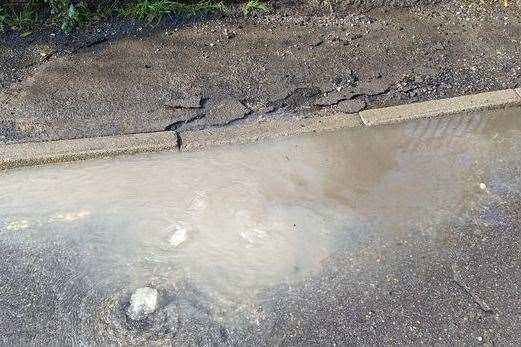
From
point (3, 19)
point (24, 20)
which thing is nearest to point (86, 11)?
point (24, 20)

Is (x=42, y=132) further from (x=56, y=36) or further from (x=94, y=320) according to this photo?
(x=94, y=320)

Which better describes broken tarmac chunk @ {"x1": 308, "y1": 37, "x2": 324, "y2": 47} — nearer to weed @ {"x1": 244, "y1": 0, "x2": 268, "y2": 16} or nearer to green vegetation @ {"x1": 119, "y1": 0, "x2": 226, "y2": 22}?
weed @ {"x1": 244, "y1": 0, "x2": 268, "y2": 16}

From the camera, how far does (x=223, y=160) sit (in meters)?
4.00

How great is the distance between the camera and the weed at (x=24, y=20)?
5.03 m

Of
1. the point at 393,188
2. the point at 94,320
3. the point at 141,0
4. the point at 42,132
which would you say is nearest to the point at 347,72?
the point at 393,188

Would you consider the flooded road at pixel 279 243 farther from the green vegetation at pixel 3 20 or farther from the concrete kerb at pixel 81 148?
the green vegetation at pixel 3 20

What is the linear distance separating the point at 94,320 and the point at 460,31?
4097 millimetres

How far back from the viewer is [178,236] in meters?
3.49

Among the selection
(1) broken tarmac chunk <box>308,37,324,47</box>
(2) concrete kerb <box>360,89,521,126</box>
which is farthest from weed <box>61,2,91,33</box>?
(2) concrete kerb <box>360,89,521,126</box>

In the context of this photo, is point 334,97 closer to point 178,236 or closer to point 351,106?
point 351,106

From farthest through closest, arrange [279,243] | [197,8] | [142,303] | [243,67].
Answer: [197,8]
[243,67]
[279,243]
[142,303]

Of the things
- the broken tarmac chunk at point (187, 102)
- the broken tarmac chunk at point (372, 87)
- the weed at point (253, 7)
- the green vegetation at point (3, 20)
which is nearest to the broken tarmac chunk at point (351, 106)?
the broken tarmac chunk at point (372, 87)

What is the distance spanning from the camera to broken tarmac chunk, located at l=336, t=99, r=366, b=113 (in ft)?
14.4

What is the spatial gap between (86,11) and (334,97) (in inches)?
97.4
